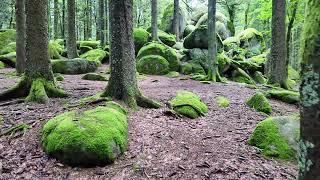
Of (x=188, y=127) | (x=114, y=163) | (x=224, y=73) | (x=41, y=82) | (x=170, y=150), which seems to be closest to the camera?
(x=114, y=163)

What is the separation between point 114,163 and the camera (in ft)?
17.5

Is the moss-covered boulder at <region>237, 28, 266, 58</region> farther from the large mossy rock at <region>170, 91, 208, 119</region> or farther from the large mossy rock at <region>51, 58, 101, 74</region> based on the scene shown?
the large mossy rock at <region>170, 91, 208, 119</region>

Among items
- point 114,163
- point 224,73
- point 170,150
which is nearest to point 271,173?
point 170,150

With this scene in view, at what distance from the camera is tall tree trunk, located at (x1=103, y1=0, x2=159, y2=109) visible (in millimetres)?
7953

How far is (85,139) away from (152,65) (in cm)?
1449

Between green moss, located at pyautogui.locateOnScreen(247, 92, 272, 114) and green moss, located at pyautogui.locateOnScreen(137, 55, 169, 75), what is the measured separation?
961 centimetres

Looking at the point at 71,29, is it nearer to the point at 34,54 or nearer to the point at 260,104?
the point at 34,54

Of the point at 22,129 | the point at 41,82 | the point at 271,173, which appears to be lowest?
the point at 271,173

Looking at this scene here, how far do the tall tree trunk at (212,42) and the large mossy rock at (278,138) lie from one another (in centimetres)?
970

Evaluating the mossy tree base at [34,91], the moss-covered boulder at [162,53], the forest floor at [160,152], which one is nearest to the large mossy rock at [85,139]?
the forest floor at [160,152]

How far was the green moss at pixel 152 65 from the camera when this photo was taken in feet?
63.9

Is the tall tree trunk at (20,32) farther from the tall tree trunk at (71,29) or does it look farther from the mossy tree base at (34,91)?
the mossy tree base at (34,91)

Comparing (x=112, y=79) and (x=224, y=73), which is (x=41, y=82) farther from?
(x=224, y=73)

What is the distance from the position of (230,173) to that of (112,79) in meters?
4.21
